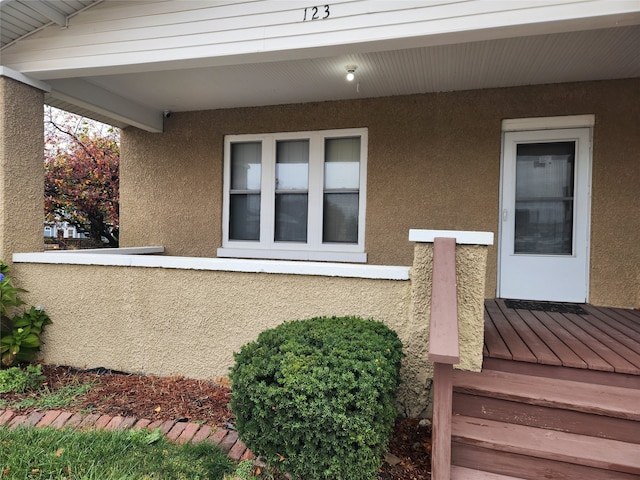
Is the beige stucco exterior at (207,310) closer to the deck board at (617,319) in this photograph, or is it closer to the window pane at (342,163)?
the deck board at (617,319)

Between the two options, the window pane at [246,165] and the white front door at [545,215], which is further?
the window pane at [246,165]

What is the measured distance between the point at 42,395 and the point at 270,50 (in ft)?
11.2

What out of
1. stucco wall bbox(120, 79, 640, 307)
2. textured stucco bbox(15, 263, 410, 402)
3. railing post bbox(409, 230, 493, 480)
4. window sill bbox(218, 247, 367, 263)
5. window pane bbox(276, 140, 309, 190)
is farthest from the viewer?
window pane bbox(276, 140, 309, 190)

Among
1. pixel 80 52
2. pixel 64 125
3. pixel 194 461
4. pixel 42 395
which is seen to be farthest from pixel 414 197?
pixel 64 125

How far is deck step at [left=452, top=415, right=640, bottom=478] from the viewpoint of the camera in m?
1.92

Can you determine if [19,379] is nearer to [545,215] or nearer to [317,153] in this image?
[317,153]

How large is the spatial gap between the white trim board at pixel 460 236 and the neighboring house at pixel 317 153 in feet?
1.30

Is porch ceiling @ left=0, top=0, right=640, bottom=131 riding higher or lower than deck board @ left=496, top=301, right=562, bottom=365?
higher

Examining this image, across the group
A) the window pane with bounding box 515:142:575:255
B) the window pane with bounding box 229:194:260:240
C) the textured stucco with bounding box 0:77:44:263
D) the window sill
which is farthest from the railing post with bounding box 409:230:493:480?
the textured stucco with bounding box 0:77:44:263

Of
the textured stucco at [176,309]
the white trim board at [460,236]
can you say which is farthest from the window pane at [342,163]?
the white trim board at [460,236]

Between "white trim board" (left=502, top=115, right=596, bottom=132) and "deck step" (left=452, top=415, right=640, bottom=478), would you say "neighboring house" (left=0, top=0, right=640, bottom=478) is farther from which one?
"deck step" (left=452, top=415, right=640, bottom=478)

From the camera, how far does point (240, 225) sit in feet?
17.2

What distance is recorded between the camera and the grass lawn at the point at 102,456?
6.49 ft

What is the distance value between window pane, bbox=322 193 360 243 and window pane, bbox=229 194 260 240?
1008 millimetres
